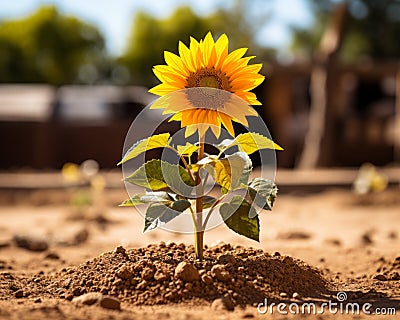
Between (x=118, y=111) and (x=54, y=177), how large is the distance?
585 centimetres

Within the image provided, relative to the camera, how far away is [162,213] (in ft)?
9.62

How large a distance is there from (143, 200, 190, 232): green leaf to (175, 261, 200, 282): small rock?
207 millimetres

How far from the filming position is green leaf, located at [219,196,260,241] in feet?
9.77

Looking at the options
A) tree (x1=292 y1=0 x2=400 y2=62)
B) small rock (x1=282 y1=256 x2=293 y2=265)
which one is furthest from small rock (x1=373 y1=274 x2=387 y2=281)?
tree (x1=292 y1=0 x2=400 y2=62)

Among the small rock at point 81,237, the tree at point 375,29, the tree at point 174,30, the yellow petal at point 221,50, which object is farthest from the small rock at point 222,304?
the tree at point 174,30

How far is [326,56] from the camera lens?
13.7 m

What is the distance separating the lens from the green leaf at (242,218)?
2.98 meters

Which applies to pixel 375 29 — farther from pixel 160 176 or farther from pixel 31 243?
pixel 160 176

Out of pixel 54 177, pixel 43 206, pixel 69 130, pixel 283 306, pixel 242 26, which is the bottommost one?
pixel 283 306

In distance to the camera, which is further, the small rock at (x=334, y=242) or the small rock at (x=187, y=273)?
the small rock at (x=334, y=242)

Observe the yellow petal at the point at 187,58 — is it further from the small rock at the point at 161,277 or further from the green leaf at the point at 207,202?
the small rock at the point at 161,277

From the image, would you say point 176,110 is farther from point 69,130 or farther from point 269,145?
point 69,130

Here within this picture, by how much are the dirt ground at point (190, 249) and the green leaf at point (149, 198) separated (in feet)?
1.03

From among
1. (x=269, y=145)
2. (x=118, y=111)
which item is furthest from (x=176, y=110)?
(x=118, y=111)
